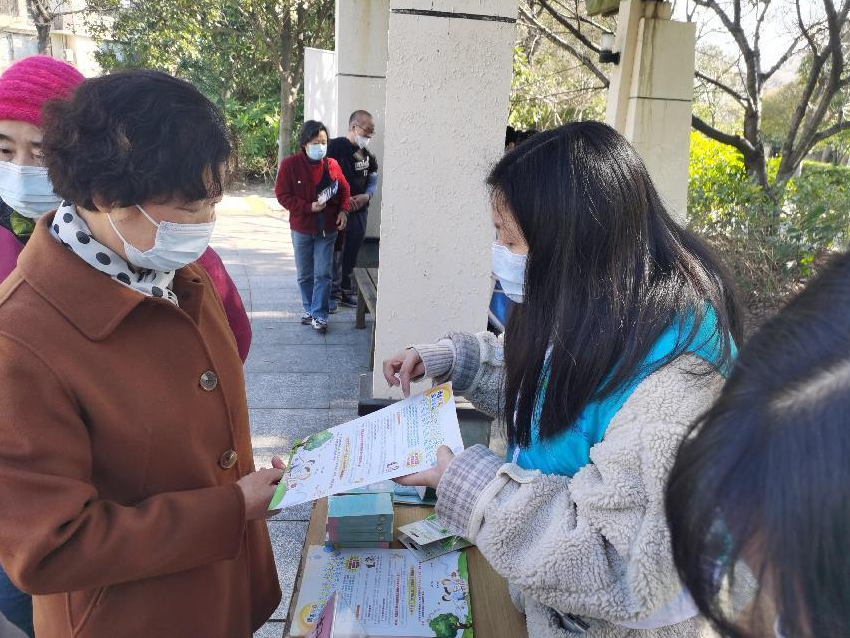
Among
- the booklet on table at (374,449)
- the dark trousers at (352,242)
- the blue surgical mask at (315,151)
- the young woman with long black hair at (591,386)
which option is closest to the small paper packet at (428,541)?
the young woman with long black hair at (591,386)

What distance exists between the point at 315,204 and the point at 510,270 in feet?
15.3

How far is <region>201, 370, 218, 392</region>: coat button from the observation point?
1328 mm

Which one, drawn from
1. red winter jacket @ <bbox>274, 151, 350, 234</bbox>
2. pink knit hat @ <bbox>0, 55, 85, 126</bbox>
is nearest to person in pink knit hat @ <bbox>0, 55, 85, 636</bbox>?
pink knit hat @ <bbox>0, 55, 85, 126</bbox>

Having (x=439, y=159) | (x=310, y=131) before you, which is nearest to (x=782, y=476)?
(x=439, y=159)

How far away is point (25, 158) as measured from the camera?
5.57 ft

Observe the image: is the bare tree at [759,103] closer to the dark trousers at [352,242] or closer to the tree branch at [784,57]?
the tree branch at [784,57]

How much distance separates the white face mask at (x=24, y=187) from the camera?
1.66 meters

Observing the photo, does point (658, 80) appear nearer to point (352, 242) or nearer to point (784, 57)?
point (784, 57)

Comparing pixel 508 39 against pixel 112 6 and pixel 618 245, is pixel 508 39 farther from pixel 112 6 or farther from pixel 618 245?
pixel 112 6

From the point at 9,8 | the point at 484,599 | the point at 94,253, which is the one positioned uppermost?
the point at 9,8

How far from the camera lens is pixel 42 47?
1026 cm

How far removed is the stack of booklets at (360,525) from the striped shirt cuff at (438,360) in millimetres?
365

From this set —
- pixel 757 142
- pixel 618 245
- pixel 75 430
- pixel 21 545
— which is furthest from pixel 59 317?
pixel 757 142

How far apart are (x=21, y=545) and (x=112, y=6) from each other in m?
13.7
